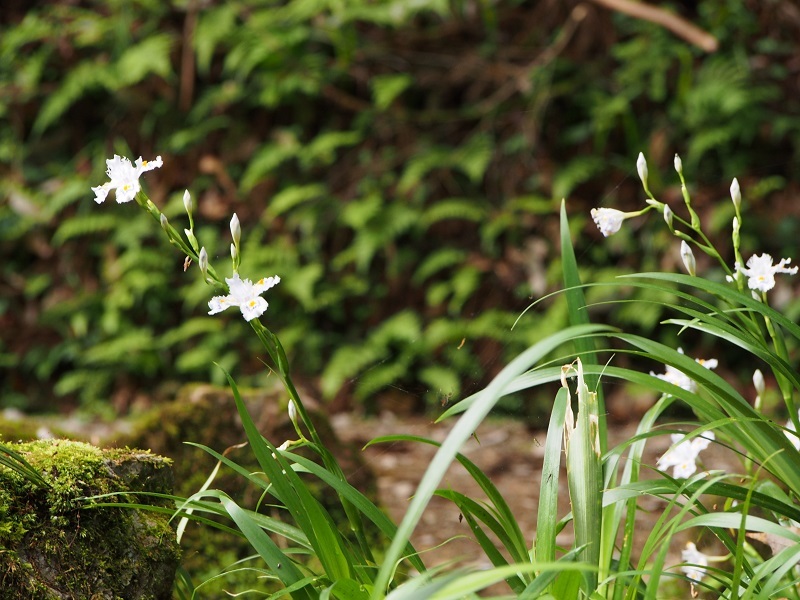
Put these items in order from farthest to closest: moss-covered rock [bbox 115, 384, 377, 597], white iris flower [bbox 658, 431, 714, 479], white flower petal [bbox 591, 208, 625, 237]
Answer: moss-covered rock [bbox 115, 384, 377, 597], white iris flower [bbox 658, 431, 714, 479], white flower petal [bbox 591, 208, 625, 237]

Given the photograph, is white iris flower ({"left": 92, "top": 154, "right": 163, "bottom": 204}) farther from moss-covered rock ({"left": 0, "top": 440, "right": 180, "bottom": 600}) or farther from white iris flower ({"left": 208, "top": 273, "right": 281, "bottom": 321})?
moss-covered rock ({"left": 0, "top": 440, "right": 180, "bottom": 600})

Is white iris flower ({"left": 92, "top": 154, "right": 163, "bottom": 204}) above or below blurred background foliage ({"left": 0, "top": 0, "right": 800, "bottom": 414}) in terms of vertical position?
above

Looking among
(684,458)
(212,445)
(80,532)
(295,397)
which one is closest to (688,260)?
(684,458)

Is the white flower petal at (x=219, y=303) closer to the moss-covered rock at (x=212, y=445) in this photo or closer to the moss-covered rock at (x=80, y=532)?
the moss-covered rock at (x=80, y=532)

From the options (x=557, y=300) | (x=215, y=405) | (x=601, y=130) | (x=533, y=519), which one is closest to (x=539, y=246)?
(x=557, y=300)

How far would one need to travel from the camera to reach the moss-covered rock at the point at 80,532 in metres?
1.09

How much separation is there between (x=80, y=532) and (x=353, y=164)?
148 inches

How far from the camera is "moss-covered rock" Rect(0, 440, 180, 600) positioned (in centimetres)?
109

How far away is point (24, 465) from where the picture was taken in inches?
43.3

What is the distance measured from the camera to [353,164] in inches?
186

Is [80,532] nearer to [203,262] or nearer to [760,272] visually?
[203,262]

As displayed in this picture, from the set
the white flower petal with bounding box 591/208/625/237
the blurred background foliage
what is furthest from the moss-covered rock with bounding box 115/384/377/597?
the blurred background foliage

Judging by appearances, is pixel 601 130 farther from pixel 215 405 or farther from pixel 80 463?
pixel 80 463

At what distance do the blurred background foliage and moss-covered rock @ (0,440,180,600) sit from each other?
2598 mm
